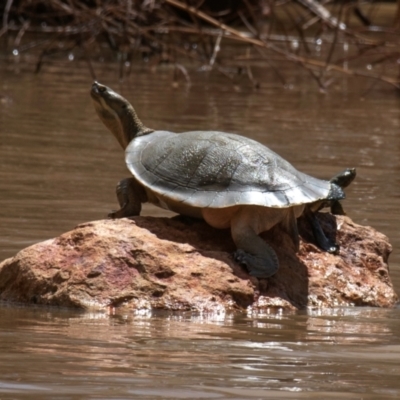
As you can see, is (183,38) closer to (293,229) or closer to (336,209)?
(336,209)

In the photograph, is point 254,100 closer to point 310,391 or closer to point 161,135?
point 161,135

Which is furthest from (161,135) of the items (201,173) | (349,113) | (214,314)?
(349,113)

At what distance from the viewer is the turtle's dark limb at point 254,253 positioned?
16.4 feet

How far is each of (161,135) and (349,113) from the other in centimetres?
741

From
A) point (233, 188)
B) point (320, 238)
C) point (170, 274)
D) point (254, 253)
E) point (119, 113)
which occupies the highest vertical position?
point (119, 113)

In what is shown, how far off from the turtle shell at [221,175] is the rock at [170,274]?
8.4 inches

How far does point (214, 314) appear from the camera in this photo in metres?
4.80

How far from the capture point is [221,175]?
5.10 metres

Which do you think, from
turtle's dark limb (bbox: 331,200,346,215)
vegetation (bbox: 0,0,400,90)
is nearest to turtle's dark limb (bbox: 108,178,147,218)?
turtle's dark limb (bbox: 331,200,346,215)

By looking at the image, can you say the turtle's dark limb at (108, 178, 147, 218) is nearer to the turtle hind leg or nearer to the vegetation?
the turtle hind leg

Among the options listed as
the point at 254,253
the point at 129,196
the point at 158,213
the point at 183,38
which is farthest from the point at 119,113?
the point at 183,38

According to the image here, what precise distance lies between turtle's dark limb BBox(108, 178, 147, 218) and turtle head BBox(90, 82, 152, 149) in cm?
42

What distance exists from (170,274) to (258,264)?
0.41 m

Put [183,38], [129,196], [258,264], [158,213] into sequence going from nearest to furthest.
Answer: [258,264] < [129,196] < [158,213] < [183,38]
